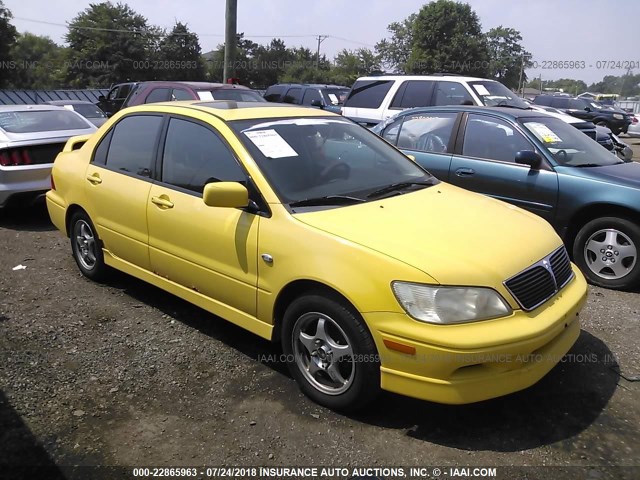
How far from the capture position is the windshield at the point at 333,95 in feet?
46.8

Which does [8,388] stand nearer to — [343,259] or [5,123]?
[343,259]

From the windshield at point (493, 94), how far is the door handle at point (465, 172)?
13.5 ft

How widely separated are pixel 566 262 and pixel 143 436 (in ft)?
8.82

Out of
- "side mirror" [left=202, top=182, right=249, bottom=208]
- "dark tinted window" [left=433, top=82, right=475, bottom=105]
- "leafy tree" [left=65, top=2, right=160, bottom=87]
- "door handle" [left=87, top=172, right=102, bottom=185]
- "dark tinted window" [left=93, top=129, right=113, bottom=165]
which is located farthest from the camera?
"leafy tree" [left=65, top=2, right=160, bottom=87]

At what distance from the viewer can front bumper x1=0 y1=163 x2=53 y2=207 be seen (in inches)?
261

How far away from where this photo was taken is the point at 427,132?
6.45 meters

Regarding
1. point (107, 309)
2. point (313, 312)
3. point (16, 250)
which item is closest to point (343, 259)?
point (313, 312)

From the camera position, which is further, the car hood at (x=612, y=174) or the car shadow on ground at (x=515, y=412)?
the car hood at (x=612, y=174)

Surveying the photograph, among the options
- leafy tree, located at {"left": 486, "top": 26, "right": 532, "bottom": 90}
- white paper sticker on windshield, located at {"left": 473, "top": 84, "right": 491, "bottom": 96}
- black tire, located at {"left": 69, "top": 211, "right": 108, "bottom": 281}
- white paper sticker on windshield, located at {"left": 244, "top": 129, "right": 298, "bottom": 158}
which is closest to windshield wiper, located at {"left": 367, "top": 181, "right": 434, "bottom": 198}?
white paper sticker on windshield, located at {"left": 244, "top": 129, "right": 298, "bottom": 158}

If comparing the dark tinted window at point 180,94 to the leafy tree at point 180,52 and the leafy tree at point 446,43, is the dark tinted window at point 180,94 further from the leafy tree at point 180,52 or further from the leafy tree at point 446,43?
the leafy tree at point 446,43

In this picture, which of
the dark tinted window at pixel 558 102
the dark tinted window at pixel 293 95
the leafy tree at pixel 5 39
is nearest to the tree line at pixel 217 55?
the leafy tree at pixel 5 39

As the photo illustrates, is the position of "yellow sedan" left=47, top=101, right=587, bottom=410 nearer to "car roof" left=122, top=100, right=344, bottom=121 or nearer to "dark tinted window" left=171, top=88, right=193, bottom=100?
"car roof" left=122, top=100, right=344, bottom=121

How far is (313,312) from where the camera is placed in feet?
9.95

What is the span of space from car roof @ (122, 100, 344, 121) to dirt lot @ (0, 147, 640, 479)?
159cm
